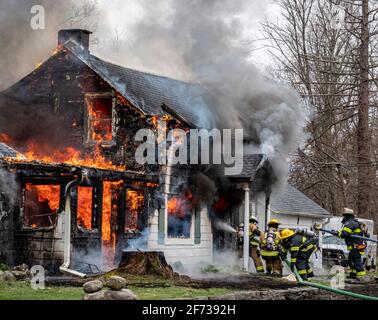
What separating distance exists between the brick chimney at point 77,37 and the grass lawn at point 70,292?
26.3 ft

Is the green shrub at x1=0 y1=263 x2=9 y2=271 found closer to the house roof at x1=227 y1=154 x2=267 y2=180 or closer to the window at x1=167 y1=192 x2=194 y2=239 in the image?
the window at x1=167 y1=192 x2=194 y2=239

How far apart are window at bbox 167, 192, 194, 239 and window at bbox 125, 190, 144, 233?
3.65 feet

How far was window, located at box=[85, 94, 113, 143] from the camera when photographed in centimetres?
2008

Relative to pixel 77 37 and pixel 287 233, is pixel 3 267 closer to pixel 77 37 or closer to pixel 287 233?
A: pixel 287 233

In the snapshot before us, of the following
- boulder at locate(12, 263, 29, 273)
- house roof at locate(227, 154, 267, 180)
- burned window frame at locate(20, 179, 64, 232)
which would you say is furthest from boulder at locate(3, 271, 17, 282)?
house roof at locate(227, 154, 267, 180)

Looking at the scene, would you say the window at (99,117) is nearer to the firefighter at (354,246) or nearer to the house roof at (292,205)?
the firefighter at (354,246)

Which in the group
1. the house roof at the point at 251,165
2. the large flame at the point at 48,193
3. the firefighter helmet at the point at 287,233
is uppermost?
the house roof at the point at 251,165

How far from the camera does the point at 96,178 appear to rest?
17.9 metres

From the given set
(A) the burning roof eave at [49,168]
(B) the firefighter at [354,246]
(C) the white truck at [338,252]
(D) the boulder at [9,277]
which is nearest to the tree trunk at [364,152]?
(C) the white truck at [338,252]

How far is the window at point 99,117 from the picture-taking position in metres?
20.1

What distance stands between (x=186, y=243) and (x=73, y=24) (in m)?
13.8

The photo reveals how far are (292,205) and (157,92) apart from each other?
7761 millimetres

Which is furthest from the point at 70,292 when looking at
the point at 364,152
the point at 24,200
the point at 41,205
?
the point at 364,152
